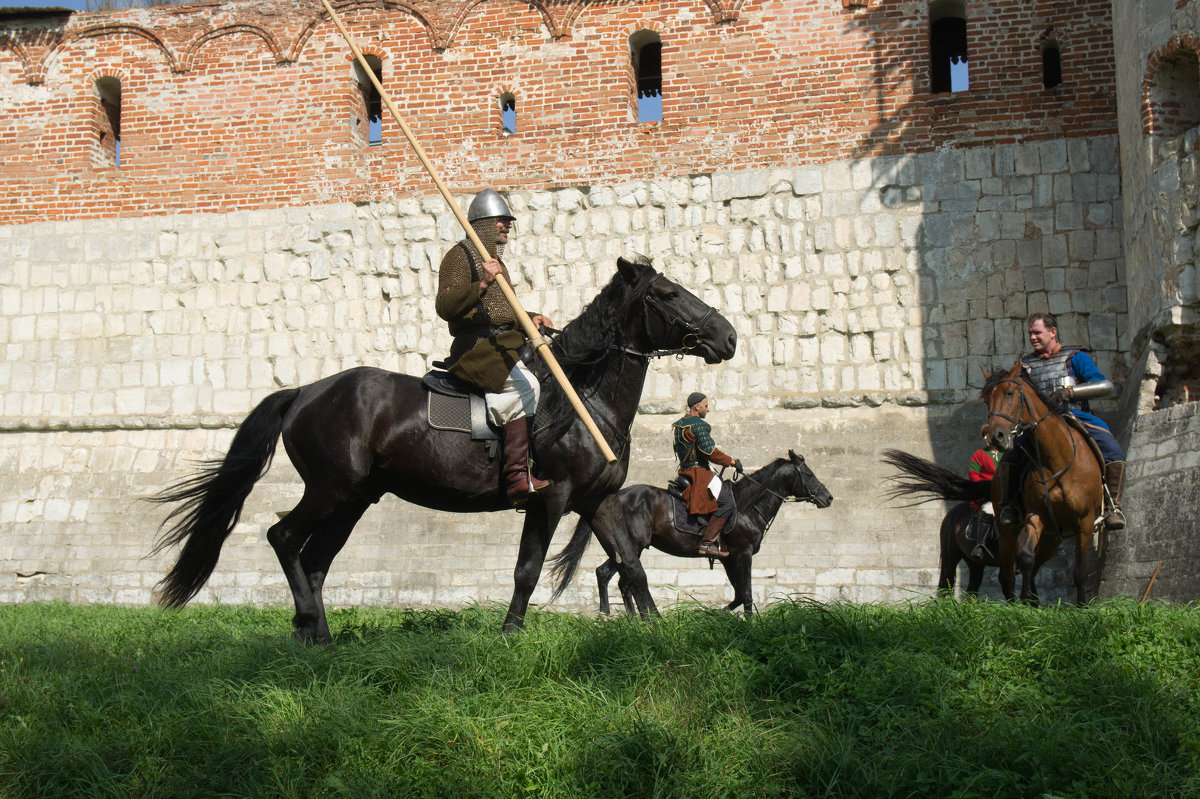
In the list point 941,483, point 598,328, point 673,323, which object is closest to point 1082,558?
point 941,483

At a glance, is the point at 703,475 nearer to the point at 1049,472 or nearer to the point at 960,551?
the point at 960,551

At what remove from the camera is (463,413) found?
6754mm

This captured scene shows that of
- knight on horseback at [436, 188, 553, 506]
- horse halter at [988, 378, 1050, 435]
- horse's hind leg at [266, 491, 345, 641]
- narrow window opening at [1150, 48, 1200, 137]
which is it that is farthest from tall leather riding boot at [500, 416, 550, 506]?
narrow window opening at [1150, 48, 1200, 137]

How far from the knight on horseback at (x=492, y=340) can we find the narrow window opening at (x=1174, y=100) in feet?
24.3

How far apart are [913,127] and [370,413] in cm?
880

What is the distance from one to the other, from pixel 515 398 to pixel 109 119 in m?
11.6

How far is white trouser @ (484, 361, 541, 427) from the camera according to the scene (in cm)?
673

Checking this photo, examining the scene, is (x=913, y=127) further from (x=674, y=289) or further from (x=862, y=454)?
(x=674, y=289)

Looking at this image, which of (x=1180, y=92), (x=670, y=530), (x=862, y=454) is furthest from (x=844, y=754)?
(x=1180, y=92)

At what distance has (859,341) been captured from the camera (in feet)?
42.3

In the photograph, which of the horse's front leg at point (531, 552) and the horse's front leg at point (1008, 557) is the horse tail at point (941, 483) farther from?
the horse's front leg at point (531, 552)

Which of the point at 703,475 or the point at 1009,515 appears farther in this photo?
the point at 703,475

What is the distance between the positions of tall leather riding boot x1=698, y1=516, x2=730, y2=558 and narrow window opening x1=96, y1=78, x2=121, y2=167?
9712 mm

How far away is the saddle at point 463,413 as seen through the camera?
6730 mm
